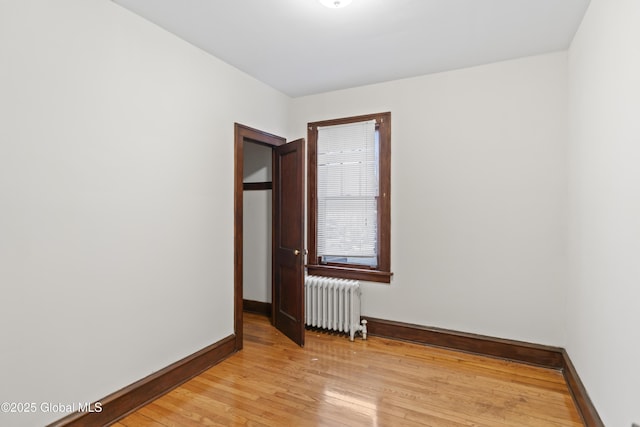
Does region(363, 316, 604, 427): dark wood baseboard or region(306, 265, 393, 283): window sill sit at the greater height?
region(306, 265, 393, 283): window sill

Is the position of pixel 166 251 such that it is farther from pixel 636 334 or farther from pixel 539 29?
pixel 539 29

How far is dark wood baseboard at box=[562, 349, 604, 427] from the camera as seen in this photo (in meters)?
2.03

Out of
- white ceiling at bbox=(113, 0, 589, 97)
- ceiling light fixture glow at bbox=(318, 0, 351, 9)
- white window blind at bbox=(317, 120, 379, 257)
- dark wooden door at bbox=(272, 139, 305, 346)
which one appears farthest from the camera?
white window blind at bbox=(317, 120, 379, 257)

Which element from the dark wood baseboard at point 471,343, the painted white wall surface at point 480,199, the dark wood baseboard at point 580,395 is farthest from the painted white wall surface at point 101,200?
the dark wood baseboard at point 580,395

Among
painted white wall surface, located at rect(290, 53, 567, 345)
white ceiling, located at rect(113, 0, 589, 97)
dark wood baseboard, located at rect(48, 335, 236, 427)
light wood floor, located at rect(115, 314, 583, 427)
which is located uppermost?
white ceiling, located at rect(113, 0, 589, 97)

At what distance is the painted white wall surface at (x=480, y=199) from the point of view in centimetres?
297

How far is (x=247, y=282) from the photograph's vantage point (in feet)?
14.9

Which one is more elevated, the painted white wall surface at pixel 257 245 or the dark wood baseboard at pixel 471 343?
the painted white wall surface at pixel 257 245

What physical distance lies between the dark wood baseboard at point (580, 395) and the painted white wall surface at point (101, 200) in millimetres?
2805

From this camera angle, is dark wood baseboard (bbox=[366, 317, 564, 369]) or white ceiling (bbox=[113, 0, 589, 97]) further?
dark wood baseboard (bbox=[366, 317, 564, 369])

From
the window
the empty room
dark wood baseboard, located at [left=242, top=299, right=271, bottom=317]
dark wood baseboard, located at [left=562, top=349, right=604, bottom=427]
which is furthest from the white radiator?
dark wood baseboard, located at [left=562, top=349, right=604, bottom=427]

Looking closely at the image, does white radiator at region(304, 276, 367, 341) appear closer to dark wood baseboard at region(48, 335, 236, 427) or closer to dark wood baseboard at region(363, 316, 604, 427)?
dark wood baseboard at region(363, 316, 604, 427)

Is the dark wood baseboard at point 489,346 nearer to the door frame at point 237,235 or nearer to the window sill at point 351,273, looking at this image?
the window sill at point 351,273

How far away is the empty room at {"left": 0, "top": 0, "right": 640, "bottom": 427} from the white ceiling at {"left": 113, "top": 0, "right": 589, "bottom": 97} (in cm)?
2
